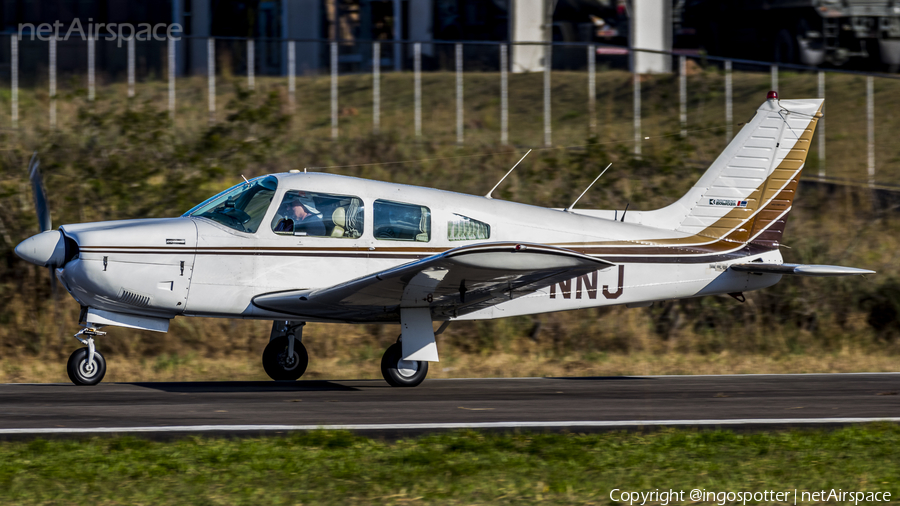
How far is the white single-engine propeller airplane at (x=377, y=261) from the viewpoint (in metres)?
9.16

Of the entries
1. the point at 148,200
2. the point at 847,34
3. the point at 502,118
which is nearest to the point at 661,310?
the point at 502,118

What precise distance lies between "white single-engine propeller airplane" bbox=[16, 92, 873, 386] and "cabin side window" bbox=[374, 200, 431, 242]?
1 centimetres

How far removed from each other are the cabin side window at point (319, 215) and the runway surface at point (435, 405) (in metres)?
1.66

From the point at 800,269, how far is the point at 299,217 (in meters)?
5.56

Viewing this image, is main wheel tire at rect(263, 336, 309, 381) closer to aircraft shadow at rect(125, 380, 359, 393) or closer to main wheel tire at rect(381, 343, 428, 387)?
aircraft shadow at rect(125, 380, 359, 393)

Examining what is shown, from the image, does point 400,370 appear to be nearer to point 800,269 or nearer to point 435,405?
point 435,405

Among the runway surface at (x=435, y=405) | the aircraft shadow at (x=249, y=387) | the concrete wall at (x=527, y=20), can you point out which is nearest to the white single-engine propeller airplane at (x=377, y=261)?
the aircraft shadow at (x=249, y=387)

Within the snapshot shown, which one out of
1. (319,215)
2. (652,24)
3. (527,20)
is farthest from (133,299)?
(652,24)

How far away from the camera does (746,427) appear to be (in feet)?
23.6

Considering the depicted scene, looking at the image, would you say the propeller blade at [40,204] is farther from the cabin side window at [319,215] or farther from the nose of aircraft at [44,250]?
the cabin side window at [319,215]

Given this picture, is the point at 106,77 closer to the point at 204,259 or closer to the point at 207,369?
the point at 207,369

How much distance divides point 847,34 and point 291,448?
24057 millimetres

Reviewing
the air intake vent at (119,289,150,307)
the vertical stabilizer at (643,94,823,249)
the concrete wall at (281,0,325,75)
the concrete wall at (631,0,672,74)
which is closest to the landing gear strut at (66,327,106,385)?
the air intake vent at (119,289,150,307)

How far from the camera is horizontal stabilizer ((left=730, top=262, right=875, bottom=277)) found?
33.6 ft
